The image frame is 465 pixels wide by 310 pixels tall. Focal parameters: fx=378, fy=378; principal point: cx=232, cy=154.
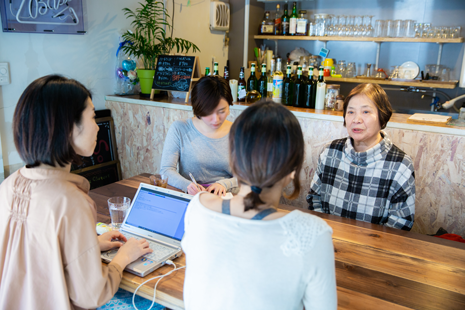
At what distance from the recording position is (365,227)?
1538mm

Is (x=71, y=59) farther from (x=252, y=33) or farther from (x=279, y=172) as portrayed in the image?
(x=279, y=172)

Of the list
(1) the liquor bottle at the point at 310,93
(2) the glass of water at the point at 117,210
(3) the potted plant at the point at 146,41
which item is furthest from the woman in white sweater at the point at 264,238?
(3) the potted plant at the point at 146,41

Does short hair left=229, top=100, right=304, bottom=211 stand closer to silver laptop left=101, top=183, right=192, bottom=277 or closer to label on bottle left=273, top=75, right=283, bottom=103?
silver laptop left=101, top=183, right=192, bottom=277

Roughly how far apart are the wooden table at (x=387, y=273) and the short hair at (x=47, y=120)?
0.44 m

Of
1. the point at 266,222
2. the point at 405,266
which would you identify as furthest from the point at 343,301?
the point at 266,222

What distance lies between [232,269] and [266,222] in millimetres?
133

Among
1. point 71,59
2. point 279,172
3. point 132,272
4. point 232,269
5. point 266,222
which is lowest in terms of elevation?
point 132,272

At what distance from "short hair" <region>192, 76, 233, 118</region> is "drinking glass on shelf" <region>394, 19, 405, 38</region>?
253cm

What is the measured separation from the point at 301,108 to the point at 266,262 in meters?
2.06

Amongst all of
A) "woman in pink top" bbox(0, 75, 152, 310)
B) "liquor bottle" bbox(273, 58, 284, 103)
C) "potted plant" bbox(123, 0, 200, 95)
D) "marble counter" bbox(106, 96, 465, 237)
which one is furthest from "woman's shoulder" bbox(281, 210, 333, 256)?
"potted plant" bbox(123, 0, 200, 95)

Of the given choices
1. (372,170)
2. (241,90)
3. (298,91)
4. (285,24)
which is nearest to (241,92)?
(241,90)

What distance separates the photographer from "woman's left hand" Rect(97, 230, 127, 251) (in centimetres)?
125

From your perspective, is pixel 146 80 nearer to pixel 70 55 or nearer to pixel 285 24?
pixel 70 55

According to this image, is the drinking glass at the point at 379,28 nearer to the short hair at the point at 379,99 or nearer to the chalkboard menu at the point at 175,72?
the chalkboard menu at the point at 175,72
